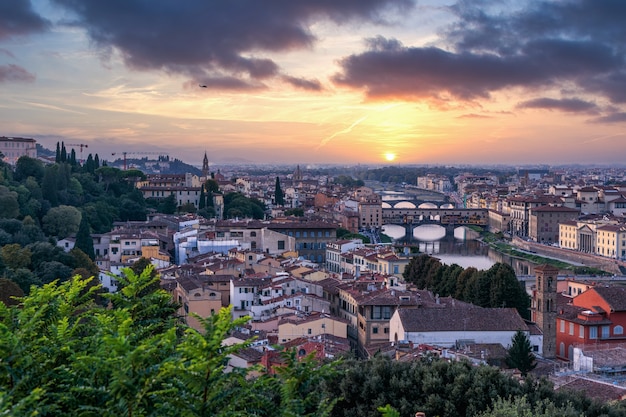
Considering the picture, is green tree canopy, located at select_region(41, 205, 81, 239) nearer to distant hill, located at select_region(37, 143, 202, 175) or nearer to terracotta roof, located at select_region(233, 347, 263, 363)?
terracotta roof, located at select_region(233, 347, 263, 363)

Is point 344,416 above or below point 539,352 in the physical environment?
above

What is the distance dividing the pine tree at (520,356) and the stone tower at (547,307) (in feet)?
5.89

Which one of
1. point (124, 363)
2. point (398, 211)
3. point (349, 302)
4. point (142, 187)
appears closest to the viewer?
point (124, 363)

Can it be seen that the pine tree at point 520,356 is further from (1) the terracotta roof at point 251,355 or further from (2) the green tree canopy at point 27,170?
(2) the green tree canopy at point 27,170

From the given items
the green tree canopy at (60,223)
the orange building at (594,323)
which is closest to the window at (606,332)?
the orange building at (594,323)

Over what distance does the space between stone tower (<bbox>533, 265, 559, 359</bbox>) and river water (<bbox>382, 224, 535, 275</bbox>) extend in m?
11.0

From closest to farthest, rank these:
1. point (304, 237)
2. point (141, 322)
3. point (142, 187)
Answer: point (141, 322) < point (304, 237) < point (142, 187)

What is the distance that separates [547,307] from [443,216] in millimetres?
32221

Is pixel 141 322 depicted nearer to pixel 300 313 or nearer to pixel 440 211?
pixel 300 313

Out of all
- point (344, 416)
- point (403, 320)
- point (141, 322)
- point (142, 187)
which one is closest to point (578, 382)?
point (344, 416)

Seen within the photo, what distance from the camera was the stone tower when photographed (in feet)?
35.7

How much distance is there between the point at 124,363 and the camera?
239cm

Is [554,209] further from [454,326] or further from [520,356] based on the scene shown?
[520,356]

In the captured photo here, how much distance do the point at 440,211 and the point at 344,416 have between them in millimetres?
40143
